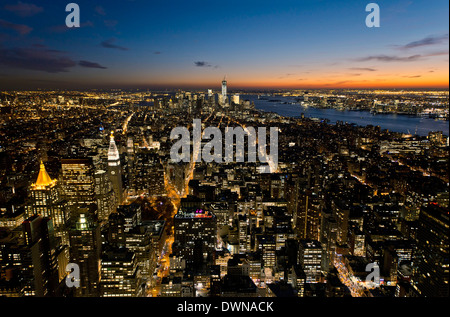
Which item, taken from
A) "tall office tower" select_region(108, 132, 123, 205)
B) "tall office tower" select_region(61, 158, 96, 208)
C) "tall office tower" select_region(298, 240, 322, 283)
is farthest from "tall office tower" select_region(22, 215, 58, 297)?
"tall office tower" select_region(298, 240, 322, 283)

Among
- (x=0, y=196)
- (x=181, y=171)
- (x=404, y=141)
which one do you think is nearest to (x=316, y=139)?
(x=404, y=141)

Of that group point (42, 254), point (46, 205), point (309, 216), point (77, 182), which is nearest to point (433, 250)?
point (309, 216)

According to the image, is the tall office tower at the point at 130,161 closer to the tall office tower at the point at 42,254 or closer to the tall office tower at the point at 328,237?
the tall office tower at the point at 42,254

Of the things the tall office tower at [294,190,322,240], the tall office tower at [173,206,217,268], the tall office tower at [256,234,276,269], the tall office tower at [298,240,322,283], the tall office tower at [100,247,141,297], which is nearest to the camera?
the tall office tower at [100,247,141,297]

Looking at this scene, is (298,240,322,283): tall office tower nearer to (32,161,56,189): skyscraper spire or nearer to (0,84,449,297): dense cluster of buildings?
(0,84,449,297): dense cluster of buildings

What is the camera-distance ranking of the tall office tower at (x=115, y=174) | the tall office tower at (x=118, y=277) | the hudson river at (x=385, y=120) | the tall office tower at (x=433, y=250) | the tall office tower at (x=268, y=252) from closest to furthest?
the tall office tower at (x=433, y=250) → the tall office tower at (x=118, y=277) → the tall office tower at (x=268, y=252) → the hudson river at (x=385, y=120) → the tall office tower at (x=115, y=174)

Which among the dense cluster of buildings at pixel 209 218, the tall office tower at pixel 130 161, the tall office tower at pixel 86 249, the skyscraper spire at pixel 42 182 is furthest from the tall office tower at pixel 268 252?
the tall office tower at pixel 130 161

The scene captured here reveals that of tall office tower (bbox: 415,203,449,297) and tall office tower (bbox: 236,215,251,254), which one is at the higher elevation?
tall office tower (bbox: 415,203,449,297)
